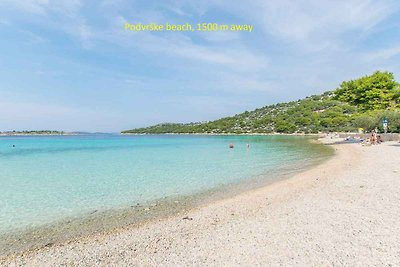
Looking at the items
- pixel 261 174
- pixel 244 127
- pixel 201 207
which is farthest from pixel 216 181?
pixel 244 127

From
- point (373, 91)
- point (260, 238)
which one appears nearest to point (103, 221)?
point (260, 238)

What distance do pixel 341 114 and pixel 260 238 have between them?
117 m

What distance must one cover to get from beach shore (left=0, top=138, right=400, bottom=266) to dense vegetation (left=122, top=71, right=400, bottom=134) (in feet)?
99.9

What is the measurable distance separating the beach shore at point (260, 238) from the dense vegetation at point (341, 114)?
99.9 feet

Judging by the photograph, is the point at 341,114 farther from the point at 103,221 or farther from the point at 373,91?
the point at 103,221

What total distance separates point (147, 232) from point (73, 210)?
4.00 meters

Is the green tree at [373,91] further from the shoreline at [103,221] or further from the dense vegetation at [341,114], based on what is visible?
the shoreline at [103,221]

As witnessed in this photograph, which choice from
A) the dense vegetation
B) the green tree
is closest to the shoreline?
the green tree

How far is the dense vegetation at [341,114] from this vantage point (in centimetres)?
3450

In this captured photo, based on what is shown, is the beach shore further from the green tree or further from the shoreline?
the green tree

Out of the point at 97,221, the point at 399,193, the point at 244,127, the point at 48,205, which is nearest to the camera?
the point at 97,221

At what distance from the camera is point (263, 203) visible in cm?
927

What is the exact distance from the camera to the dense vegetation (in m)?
34.5

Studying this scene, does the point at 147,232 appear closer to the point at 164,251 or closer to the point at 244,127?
the point at 164,251
